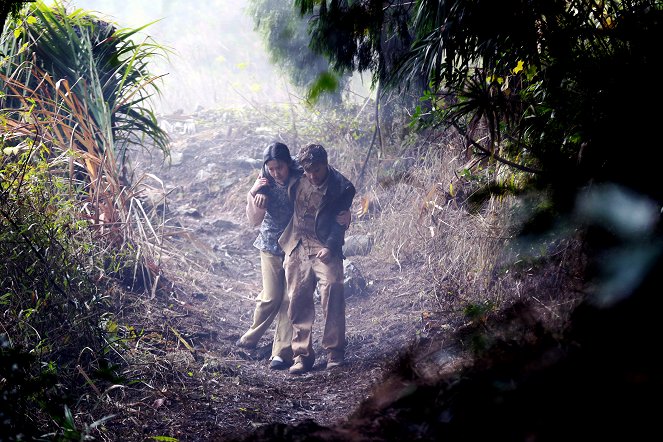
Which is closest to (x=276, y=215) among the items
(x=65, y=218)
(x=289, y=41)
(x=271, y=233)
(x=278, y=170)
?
(x=271, y=233)

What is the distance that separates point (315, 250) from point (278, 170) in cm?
87

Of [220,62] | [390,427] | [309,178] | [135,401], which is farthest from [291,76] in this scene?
[220,62]

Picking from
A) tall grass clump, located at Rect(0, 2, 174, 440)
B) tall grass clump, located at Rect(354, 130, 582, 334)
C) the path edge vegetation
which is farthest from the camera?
tall grass clump, located at Rect(354, 130, 582, 334)

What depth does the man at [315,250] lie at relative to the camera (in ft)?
16.2

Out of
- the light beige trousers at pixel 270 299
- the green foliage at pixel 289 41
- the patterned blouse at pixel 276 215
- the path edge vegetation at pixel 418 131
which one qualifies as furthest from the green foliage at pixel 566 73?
the green foliage at pixel 289 41

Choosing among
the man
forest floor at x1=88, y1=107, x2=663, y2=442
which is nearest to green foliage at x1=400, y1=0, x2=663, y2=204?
forest floor at x1=88, y1=107, x2=663, y2=442

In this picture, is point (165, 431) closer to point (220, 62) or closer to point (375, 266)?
point (375, 266)

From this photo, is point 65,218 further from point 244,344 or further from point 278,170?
point 244,344

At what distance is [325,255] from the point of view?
499 cm

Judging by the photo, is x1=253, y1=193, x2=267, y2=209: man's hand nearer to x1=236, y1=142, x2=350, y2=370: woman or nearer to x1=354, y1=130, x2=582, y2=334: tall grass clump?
x1=236, y1=142, x2=350, y2=370: woman

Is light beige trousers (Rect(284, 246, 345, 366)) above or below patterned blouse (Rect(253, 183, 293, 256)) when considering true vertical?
below

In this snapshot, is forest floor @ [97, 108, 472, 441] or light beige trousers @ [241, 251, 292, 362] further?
light beige trousers @ [241, 251, 292, 362]

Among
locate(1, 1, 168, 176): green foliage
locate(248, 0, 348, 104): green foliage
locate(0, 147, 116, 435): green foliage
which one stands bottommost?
locate(0, 147, 116, 435): green foliage

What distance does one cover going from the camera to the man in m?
4.94
